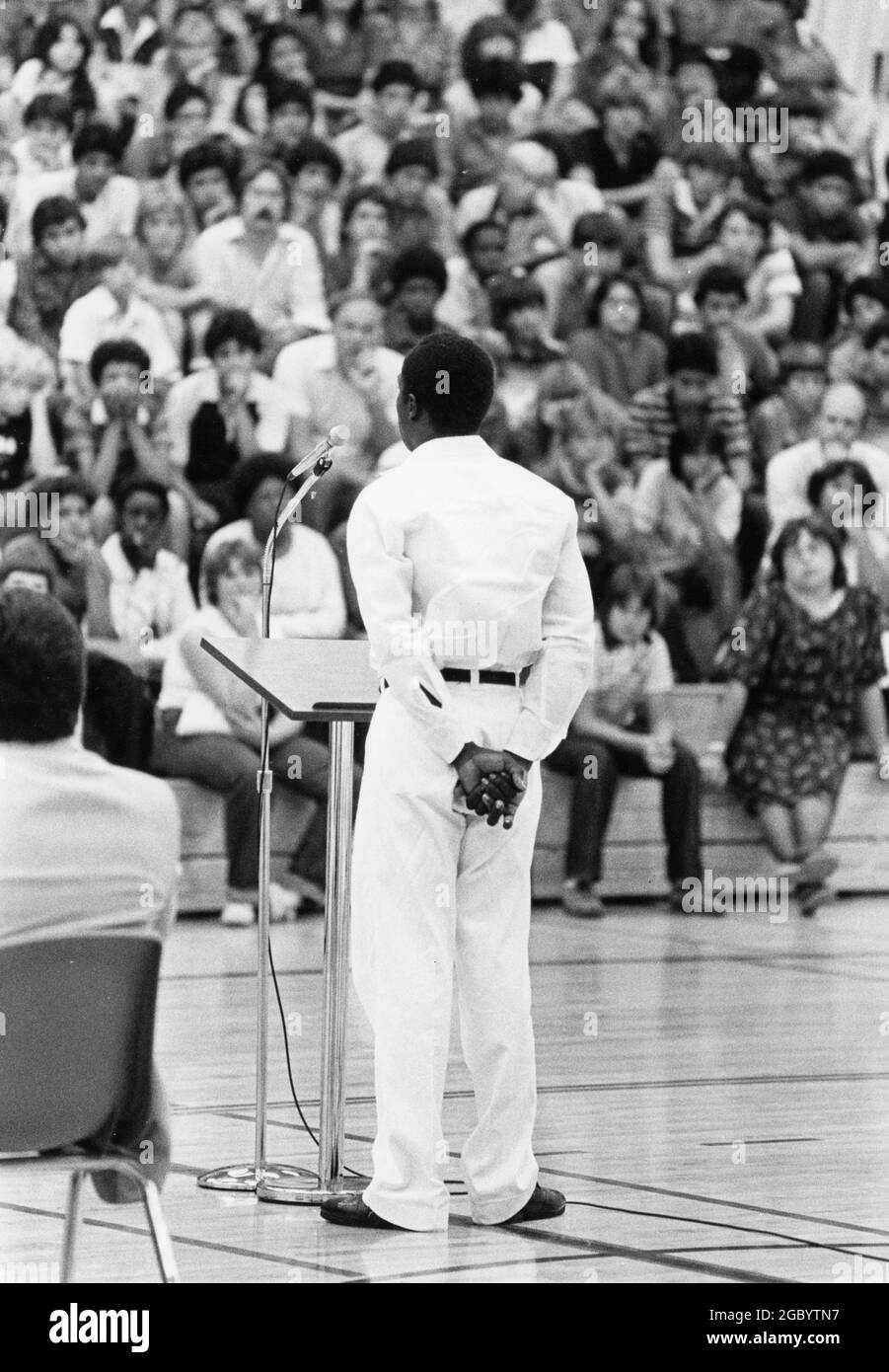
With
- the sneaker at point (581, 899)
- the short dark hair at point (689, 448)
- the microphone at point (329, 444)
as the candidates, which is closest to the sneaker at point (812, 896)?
the sneaker at point (581, 899)

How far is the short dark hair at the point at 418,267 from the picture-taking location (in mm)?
10156

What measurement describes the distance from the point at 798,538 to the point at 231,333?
8.09ft

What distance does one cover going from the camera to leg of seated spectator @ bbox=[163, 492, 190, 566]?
9062mm

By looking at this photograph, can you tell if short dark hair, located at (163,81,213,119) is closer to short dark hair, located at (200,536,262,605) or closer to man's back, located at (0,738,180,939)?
short dark hair, located at (200,536,262,605)

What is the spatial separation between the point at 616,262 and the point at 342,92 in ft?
5.19

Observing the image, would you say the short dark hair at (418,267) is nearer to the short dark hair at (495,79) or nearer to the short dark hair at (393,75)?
the short dark hair at (393,75)

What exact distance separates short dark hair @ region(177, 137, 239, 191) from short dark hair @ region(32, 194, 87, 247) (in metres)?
0.78

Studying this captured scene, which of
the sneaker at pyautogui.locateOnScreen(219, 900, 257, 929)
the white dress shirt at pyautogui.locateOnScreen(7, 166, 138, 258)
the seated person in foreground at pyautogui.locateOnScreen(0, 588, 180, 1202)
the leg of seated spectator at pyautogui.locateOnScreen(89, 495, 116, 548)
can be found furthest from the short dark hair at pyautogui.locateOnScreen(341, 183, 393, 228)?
the seated person in foreground at pyautogui.locateOnScreen(0, 588, 180, 1202)

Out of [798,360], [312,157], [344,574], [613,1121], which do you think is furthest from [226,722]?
[613,1121]

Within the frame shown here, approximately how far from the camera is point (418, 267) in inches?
400

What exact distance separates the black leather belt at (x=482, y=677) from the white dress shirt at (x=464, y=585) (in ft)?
0.05

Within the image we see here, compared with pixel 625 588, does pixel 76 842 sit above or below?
below

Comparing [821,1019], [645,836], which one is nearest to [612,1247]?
[821,1019]

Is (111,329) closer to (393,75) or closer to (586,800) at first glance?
(393,75)
